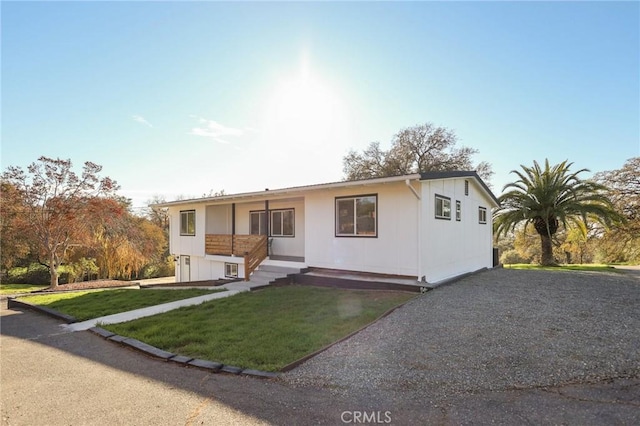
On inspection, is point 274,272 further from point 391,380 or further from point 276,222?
point 391,380

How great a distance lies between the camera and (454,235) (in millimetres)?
11836

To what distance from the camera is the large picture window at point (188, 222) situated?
1738 cm

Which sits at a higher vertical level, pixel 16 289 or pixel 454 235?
pixel 454 235

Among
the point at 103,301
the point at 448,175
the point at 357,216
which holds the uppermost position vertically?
the point at 448,175

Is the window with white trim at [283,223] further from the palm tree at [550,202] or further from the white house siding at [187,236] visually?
the palm tree at [550,202]

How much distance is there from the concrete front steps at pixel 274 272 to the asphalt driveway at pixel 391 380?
5.56 metres

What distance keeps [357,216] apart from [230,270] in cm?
787

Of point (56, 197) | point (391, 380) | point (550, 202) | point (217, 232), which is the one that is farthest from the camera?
point (550, 202)

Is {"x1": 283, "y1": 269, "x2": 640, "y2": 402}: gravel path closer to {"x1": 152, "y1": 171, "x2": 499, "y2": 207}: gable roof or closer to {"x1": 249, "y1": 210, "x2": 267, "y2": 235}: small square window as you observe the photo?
{"x1": 152, "y1": 171, "x2": 499, "y2": 207}: gable roof

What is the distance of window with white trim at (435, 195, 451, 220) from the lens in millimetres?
10586

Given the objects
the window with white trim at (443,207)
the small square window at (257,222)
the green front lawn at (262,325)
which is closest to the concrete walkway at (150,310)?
the green front lawn at (262,325)

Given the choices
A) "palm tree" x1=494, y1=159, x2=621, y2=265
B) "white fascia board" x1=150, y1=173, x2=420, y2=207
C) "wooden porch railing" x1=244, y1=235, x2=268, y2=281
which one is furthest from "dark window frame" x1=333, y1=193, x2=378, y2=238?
"palm tree" x1=494, y1=159, x2=621, y2=265

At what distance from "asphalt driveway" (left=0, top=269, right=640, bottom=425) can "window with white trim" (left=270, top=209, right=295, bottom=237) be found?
29.3ft

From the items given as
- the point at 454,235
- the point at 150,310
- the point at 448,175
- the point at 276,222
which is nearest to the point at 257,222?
the point at 276,222
